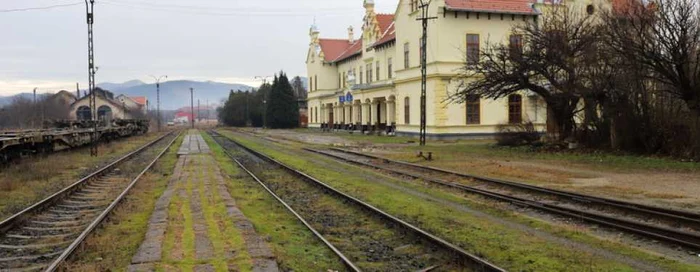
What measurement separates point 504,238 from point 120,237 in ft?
21.0

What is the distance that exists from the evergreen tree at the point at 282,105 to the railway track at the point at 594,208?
2969 inches

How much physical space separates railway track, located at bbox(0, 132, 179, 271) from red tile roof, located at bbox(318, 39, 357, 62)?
6358 centimetres

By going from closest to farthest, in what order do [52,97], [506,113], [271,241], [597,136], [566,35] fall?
[271,241] < [597,136] < [566,35] < [506,113] < [52,97]

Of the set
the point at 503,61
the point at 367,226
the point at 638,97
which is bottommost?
the point at 367,226

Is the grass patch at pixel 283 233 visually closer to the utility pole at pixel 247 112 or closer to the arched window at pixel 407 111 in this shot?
the arched window at pixel 407 111

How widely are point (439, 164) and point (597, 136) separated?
8.49 m

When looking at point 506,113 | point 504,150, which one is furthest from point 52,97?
point 504,150

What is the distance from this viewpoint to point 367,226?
11055mm

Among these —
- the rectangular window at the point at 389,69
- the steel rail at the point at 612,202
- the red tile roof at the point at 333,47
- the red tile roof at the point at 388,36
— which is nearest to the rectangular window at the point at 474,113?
the red tile roof at the point at 388,36

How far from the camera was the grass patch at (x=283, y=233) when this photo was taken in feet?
26.3

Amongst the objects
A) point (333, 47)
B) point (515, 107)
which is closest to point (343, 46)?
point (333, 47)

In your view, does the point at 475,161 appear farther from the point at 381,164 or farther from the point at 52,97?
the point at 52,97

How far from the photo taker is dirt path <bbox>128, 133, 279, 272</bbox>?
7.68m

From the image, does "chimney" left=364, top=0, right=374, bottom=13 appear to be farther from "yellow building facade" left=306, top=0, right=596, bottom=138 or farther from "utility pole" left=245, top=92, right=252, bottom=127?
"utility pole" left=245, top=92, right=252, bottom=127
